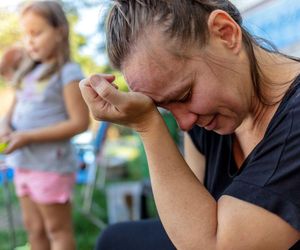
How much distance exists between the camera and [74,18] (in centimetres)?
827

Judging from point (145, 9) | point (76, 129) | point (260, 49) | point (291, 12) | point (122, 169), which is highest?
point (145, 9)

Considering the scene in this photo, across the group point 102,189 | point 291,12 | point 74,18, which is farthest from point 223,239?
point 74,18

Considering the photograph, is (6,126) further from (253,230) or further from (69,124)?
(253,230)

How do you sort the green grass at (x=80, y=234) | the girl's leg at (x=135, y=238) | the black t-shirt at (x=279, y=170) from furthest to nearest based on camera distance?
the green grass at (x=80, y=234)
the girl's leg at (x=135, y=238)
the black t-shirt at (x=279, y=170)

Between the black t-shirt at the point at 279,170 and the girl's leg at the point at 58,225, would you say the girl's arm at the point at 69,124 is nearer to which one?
the girl's leg at the point at 58,225

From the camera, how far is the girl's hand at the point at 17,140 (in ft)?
7.53

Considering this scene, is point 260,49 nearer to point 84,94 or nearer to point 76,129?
point 84,94

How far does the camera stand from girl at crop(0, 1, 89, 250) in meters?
2.41

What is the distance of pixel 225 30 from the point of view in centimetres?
108

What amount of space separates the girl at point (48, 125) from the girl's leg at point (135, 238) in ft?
3.28

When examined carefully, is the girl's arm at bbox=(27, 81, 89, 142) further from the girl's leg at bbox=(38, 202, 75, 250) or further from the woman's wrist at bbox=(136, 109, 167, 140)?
the woman's wrist at bbox=(136, 109, 167, 140)

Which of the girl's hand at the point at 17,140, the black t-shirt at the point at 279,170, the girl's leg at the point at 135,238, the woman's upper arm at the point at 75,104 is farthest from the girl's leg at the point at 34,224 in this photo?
the black t-shirt at the point at 279,170

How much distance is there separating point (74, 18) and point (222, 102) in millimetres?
7533

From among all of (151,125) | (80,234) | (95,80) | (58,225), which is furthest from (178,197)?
(80,234)
